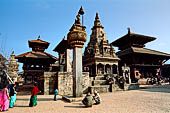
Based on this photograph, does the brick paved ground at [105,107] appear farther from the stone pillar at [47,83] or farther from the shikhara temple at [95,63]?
the shikhara temple at [95,63]

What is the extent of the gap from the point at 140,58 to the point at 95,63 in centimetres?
1116

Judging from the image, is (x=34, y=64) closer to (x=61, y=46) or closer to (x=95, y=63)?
(x=61, y=46)

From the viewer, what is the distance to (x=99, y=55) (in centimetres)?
2489

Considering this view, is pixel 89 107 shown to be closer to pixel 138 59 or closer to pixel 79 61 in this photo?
pixel 79 61

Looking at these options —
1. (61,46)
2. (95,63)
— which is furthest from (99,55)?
(61,46)

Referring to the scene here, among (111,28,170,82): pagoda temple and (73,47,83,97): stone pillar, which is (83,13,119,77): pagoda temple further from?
(73,47,83,97): stone pillar

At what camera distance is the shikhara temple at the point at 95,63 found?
13.9 meters

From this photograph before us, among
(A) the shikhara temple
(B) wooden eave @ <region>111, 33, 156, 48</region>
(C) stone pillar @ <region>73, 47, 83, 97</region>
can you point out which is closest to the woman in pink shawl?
(C) stone pillar @ <region>73, 47, 83, 97</region>

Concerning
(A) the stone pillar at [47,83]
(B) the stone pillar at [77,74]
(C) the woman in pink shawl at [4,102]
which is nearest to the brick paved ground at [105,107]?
(C) the woman in pink shawl at [4,102]

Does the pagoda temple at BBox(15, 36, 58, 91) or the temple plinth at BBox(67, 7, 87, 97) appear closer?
the temple plinth at BBox(67, 7, 87, 97)

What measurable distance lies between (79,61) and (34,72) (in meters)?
16.3

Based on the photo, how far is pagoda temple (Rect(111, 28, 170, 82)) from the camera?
25577 millimetres

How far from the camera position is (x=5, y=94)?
20.2 ft

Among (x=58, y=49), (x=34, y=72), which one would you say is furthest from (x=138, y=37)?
(x=34, y=72)
